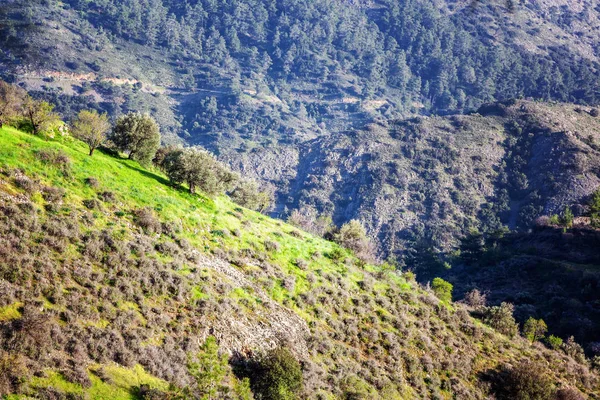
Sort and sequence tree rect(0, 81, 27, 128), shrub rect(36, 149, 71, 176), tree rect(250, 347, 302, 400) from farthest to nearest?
tree rect(0, 81, 27, 128) → shrub rect(36, 149, 71, 176) → tree rect(250, 347, 302, 400)

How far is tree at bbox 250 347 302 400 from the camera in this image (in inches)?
987

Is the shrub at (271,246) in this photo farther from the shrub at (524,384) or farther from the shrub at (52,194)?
the shrub at (524,384)

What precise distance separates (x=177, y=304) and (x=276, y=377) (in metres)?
7.25

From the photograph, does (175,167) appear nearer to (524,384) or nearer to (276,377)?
(276,377)

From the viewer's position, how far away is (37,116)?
116ft

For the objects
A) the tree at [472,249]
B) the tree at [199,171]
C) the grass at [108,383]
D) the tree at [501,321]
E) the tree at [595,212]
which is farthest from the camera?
the tree at [472,249]

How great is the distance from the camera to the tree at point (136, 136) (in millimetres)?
41625

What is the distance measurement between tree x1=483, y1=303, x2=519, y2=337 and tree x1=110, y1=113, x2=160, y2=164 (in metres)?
40.2

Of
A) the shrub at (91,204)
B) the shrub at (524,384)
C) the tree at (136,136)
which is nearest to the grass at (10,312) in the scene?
the shrub at (91,204)

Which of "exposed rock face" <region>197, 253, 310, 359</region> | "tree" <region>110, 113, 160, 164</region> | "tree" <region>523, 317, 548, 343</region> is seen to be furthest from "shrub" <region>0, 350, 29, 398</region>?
"tree" <region>523, 317, 548, 343</region>

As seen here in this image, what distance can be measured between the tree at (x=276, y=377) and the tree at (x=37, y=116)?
25108mm

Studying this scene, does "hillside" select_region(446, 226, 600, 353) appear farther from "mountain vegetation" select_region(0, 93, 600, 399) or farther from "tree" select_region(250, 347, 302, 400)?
"tree" select_region(250, 347, 302, 400)

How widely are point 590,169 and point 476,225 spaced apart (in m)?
51.1

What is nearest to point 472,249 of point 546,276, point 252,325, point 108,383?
point 546,276
